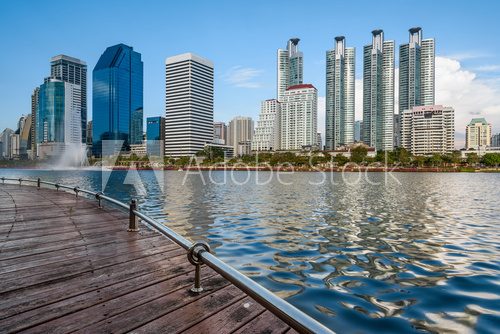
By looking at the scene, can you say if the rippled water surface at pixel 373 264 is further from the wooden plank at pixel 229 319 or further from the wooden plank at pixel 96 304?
the wooden plank at pixel 96 304

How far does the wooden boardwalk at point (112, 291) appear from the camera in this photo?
411 centimetres

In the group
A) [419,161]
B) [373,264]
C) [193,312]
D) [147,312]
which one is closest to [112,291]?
[147,312]

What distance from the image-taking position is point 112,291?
203 inches

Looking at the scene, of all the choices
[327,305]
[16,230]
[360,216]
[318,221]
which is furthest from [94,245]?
[360,216]

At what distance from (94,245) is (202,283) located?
4133 millimetres

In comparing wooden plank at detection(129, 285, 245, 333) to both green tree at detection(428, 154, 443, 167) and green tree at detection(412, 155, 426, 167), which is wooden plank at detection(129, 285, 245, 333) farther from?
green tree at detection(412, 155, 426, 167)

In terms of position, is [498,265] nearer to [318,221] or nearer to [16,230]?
[318,221]

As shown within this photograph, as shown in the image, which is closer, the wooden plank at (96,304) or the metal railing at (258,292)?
the metal railing at (258,292)

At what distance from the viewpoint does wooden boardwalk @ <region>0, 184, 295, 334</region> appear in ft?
13.5

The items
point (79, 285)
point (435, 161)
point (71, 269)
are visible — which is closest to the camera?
point (79, 285)

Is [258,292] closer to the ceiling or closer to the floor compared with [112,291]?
closer to the ceiling

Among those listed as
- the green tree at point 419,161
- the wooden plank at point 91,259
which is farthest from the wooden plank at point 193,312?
the green tree at point 419,161

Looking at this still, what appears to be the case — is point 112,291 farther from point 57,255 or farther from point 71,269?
point 57,255

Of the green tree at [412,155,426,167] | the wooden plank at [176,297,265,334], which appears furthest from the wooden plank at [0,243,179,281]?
the green tree at [412,155,426,167]
